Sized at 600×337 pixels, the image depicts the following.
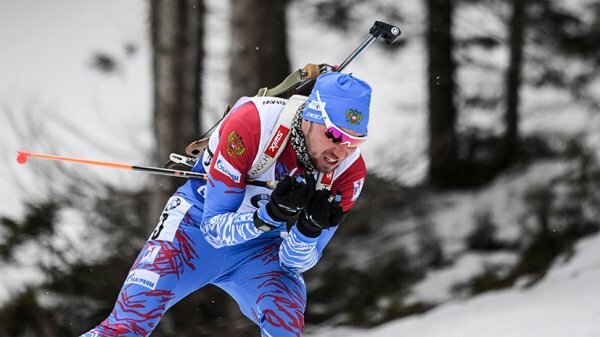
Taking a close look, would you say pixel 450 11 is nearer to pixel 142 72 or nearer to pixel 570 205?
pixel 570 205

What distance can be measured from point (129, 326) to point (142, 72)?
9.10m

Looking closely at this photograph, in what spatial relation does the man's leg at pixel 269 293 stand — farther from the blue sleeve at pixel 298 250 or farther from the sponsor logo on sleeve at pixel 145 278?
the sponsor logo on sleeve at pixel 145 278

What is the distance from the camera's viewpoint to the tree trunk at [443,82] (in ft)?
35.8

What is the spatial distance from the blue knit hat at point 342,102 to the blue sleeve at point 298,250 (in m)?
0.50

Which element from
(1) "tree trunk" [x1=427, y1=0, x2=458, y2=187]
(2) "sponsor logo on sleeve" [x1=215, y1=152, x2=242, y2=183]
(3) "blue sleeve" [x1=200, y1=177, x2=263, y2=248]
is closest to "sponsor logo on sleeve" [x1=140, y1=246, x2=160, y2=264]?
(3) "blue sleeve" [x1=200, y1=177, x2=263, y2=248]

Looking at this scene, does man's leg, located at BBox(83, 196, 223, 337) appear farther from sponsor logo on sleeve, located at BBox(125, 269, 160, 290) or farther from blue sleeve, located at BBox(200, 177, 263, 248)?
blue sleeve, located at BBox(200, 177, 263, 248)

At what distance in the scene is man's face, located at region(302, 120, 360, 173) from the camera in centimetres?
367

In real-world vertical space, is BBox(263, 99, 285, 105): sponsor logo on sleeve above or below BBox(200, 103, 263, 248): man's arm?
above

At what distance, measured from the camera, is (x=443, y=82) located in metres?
11.3

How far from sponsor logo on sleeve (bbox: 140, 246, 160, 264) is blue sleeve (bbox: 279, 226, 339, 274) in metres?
0.55

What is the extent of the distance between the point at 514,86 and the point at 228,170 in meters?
8.20

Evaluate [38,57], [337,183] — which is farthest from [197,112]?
[38,57]

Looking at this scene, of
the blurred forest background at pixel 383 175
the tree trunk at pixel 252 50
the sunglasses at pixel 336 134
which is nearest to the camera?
the sunglasses at pixel 336 134

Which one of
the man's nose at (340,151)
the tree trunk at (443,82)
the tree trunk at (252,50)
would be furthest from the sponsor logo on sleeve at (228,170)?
the tree trunk at (443,82)
